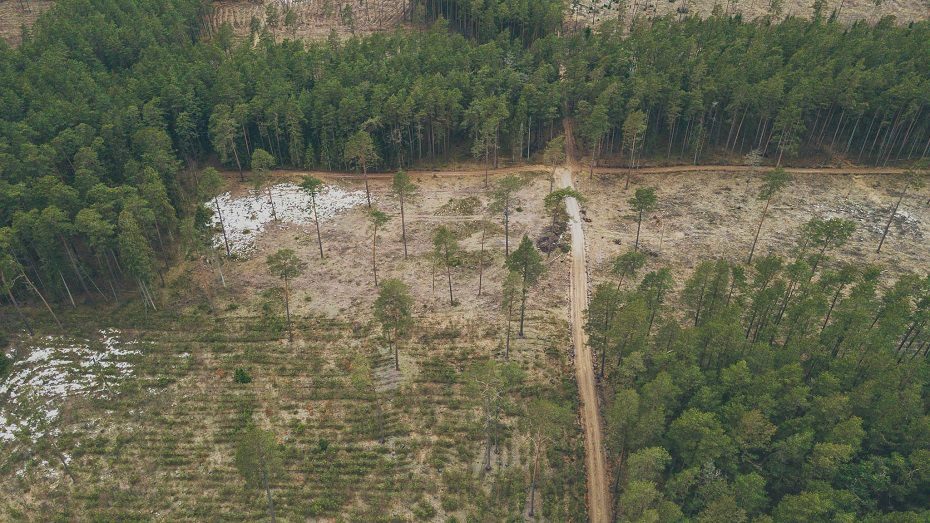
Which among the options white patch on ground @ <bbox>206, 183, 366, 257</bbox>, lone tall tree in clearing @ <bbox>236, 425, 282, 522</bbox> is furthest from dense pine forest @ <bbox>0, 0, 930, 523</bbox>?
white patch on ground @ <bbox>206, 183, 366, 257</bbox>

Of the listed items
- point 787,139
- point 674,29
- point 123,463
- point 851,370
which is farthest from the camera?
point 674,29

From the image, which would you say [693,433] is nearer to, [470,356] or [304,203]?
[470,356]

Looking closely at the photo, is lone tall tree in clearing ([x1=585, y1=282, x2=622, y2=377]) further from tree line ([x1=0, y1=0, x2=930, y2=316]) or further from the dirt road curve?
tree line ([x1=0, y1=0, x2=930, y2=316])

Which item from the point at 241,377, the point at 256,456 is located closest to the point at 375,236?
the point at 241,377

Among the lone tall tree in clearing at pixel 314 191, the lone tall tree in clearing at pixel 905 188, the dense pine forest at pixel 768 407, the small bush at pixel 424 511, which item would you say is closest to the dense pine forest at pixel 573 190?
the dense pine forest at pixel 768 407

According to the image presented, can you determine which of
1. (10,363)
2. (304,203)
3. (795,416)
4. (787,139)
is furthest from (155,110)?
(787,139)

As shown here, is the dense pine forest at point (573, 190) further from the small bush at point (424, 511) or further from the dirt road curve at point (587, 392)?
the small bush at point (424, 511)
